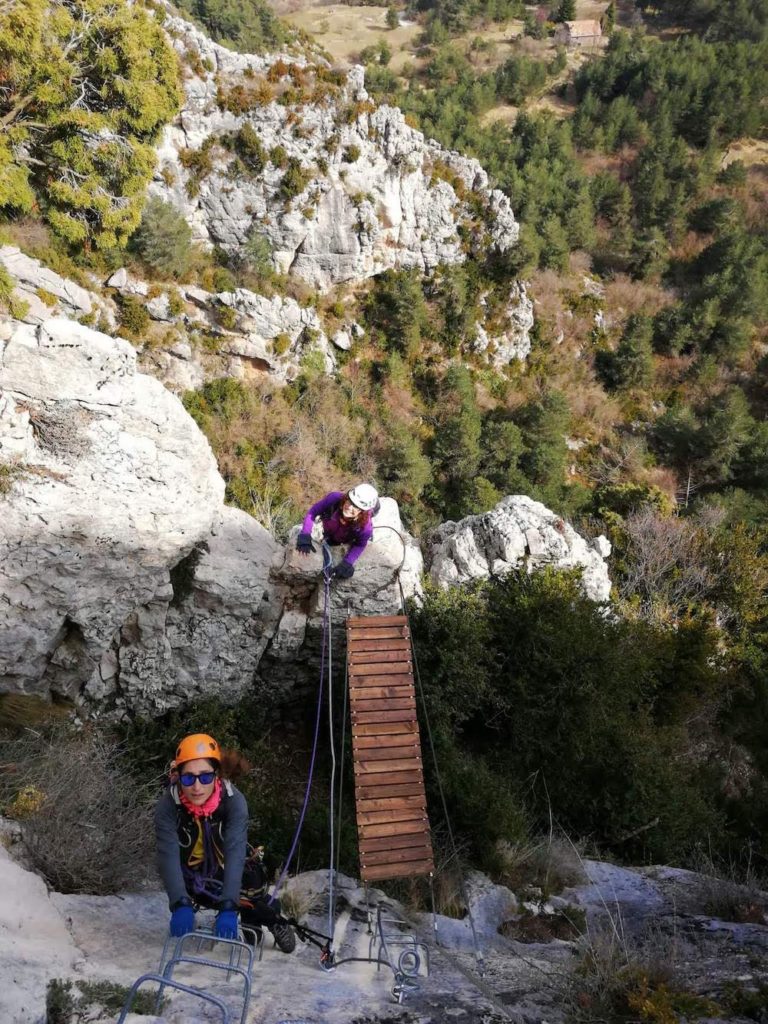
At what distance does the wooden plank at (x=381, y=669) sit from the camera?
21.0 feet

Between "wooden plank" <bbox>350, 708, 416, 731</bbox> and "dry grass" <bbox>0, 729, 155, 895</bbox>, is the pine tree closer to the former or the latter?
"dry grass" <bbox>0, 729, 155, 895</bbox>

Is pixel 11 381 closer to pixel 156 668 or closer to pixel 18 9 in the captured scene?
pixel 156 668

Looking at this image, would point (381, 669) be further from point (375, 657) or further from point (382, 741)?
point (382, 741)

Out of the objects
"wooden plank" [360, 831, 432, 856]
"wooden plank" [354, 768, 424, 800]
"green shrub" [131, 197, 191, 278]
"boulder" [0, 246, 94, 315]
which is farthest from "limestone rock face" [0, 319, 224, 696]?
"green shrub" [131, 197, 191, 278]

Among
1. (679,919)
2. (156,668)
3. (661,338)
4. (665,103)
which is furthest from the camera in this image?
(665,103)

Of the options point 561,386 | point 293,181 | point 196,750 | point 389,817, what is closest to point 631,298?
point 561,386

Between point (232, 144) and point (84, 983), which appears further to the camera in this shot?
point (232, 144)

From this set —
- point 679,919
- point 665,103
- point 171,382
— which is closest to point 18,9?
point 171,382

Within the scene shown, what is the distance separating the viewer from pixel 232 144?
1989 centimetres

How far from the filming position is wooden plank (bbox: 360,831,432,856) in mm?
5477

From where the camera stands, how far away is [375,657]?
6.54 meters

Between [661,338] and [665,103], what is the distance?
66.5 feet

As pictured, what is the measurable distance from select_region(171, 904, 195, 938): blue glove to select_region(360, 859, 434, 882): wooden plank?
2533 mm

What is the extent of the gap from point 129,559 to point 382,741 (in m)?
3.80
